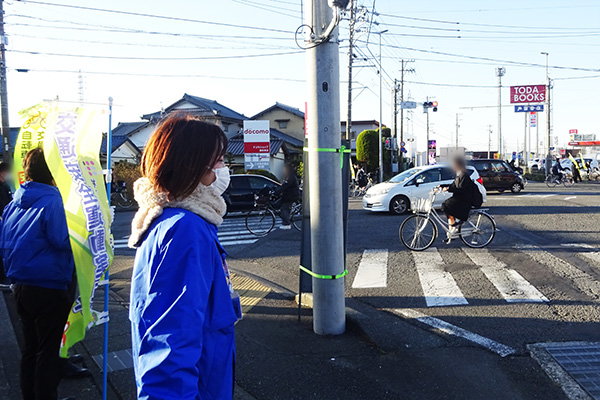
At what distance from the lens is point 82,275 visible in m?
2.89

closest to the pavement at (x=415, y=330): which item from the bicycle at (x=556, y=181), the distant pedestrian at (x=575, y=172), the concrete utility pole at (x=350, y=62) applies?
the concrete utility pole at (x=350, y=62)

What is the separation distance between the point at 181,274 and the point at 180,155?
1.43 ft

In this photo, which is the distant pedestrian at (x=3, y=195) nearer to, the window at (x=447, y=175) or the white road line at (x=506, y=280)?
the white road line at (x=506, y=280)

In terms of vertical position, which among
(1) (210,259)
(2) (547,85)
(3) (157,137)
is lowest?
(1) (210,259)

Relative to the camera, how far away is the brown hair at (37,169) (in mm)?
3115

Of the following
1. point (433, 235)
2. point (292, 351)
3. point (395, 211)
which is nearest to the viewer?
point (292, 351)

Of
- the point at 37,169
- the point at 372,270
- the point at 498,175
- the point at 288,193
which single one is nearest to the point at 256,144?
the point at 288,193

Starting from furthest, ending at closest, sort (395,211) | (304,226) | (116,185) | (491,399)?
(116,185)
(395,211)
(304,226)
(491,399)

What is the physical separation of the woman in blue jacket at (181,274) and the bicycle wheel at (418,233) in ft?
25.2

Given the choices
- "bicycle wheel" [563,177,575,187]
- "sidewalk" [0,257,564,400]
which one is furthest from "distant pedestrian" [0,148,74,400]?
"bicycle wheel" [563,177,575,187]

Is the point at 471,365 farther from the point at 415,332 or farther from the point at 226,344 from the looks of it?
the point at 226,344

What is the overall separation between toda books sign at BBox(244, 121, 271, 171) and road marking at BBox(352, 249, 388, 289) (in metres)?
14.9

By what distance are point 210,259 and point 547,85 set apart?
1869 inches

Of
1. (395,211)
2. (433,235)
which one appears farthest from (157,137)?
(395,211)
